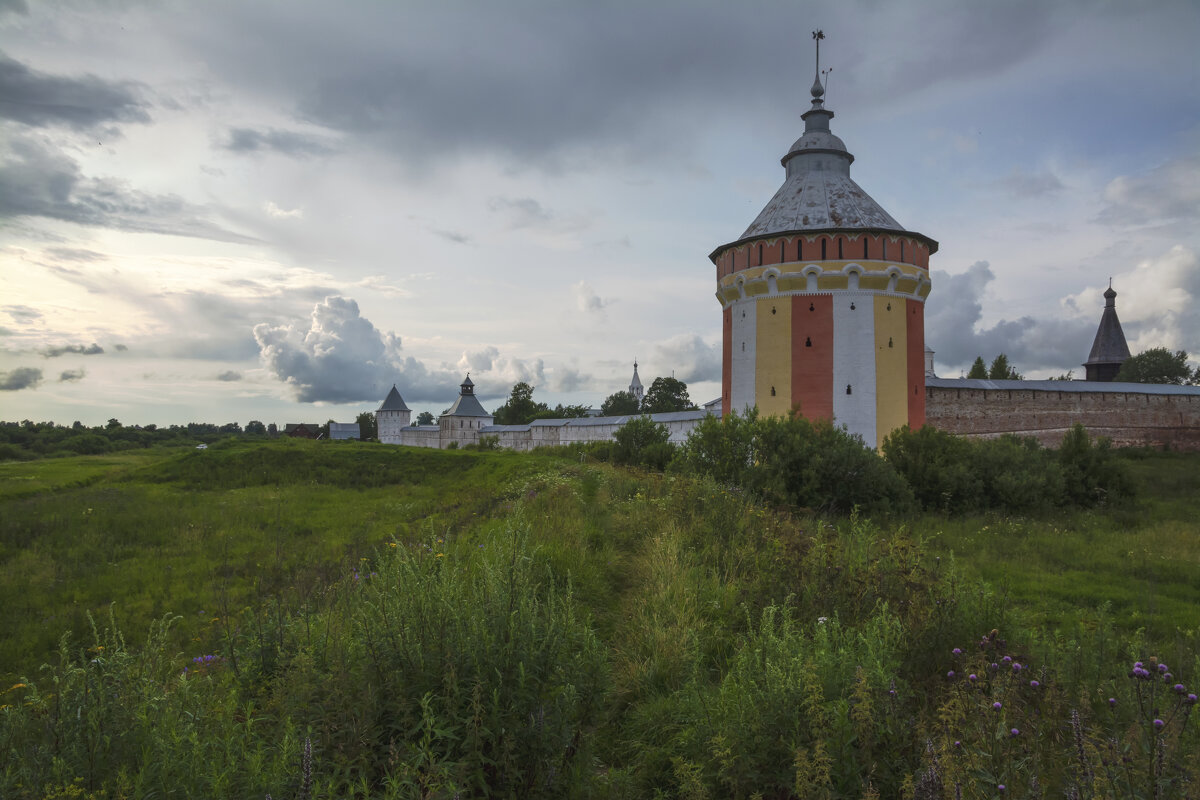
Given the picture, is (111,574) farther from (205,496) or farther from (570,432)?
(570,432)

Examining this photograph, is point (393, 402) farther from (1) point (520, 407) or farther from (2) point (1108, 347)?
(2) point (1108, 347)

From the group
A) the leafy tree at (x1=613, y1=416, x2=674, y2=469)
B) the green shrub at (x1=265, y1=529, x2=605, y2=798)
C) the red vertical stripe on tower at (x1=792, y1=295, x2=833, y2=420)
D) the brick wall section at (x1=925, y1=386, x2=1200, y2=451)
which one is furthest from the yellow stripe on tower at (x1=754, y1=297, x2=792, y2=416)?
the green shrub at (x1=265, y1=529, x2=605, y2=798)

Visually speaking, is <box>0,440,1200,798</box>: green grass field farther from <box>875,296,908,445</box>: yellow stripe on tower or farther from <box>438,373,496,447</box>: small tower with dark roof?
<box>438,373,496,447</box>: small tower with dark roof

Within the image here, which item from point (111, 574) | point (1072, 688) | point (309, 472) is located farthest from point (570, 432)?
point (1072, 688)

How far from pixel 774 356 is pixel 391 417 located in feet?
171

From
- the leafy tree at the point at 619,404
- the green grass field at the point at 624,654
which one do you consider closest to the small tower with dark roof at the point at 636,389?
the leafy tree at the point at 619,404

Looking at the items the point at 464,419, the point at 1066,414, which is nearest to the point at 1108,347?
the point at 1066,414

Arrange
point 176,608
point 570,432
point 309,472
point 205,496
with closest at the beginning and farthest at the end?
point 176,608, point 205,496, point 309,472, point 570,432

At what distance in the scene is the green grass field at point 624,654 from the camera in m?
2.65

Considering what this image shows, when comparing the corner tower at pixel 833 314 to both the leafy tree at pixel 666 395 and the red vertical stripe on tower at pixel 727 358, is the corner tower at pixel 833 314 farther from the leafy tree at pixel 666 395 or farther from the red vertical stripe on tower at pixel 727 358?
the leafy tree at pixel 666 395

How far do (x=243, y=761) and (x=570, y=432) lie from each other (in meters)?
39.2

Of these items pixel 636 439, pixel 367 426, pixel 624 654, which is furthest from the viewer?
pixel 367 426

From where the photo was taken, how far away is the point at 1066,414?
27547mm

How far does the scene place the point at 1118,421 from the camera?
2850 cm
